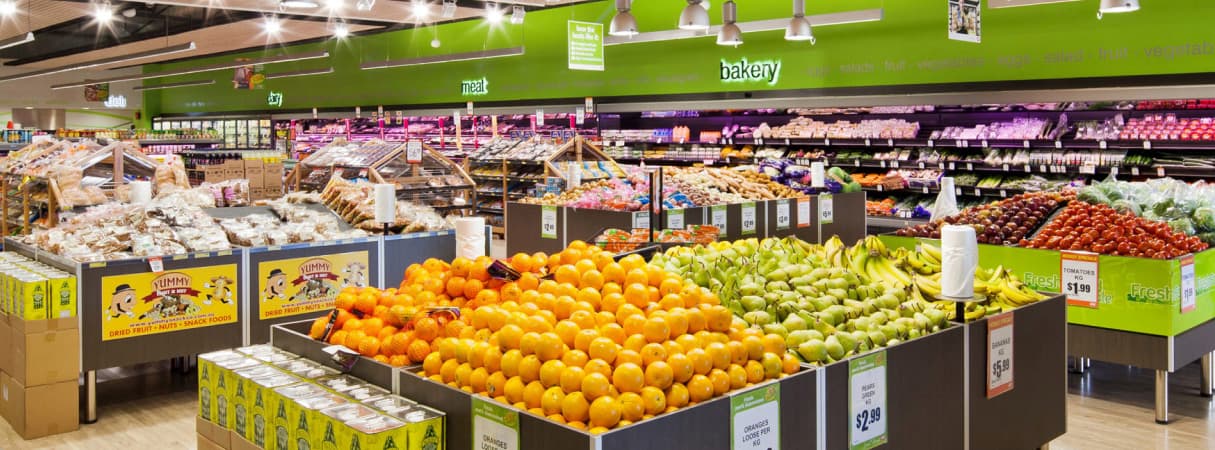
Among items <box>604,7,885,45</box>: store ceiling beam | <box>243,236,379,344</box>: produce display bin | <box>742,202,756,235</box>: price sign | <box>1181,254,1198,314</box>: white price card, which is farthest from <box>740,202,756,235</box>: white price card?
<box>1181,254,1198,314</box>: white price card

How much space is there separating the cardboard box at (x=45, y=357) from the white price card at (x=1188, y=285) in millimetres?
5746

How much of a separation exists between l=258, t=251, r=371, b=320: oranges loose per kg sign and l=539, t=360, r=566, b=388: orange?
3641mm

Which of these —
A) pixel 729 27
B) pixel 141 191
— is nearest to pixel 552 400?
pixel 141 191

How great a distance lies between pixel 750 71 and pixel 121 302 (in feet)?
28.4

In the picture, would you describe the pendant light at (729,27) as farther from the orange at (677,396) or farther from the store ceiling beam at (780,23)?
the orange at (677,396)

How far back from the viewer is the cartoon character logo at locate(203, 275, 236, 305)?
5.45m

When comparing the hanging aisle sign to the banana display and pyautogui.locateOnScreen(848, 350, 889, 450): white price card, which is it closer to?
the banana display

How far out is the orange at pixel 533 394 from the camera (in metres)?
2.45

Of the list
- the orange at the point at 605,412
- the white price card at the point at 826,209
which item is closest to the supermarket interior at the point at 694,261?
the orange at the point at 605,412

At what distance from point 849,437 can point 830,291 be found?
0.66 metres

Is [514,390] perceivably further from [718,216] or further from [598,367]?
[718,216]

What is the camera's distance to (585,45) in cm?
1116

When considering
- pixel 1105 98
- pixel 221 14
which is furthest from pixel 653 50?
pixel 221 14

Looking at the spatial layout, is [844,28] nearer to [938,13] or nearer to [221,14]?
[938,13]
